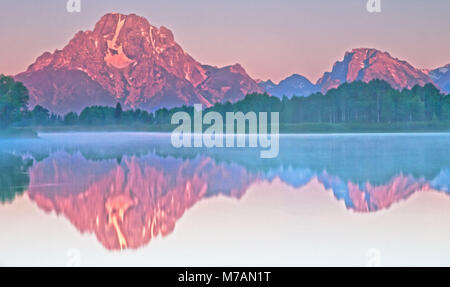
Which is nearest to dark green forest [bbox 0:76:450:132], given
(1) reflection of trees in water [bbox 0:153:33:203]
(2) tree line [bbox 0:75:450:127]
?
(2) tree line [bbox 0:75:450:127]

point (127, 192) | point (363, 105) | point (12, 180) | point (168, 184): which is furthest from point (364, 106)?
point (127, 192)

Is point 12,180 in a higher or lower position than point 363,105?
lower

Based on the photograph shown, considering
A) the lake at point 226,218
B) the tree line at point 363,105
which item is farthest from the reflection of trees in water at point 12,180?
the tree line at point 363,105

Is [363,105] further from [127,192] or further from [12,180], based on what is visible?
[127,192]

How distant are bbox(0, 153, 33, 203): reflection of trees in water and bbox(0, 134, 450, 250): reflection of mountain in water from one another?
34 mm

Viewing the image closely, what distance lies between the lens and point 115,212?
10531 mm

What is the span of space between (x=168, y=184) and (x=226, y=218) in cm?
487

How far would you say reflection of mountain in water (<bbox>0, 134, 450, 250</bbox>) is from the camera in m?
9.90

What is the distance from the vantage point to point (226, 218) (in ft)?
33.1

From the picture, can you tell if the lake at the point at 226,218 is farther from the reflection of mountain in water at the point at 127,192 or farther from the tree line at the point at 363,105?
the tree line at the point at 363,105

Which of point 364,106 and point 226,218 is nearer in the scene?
point 226,218
